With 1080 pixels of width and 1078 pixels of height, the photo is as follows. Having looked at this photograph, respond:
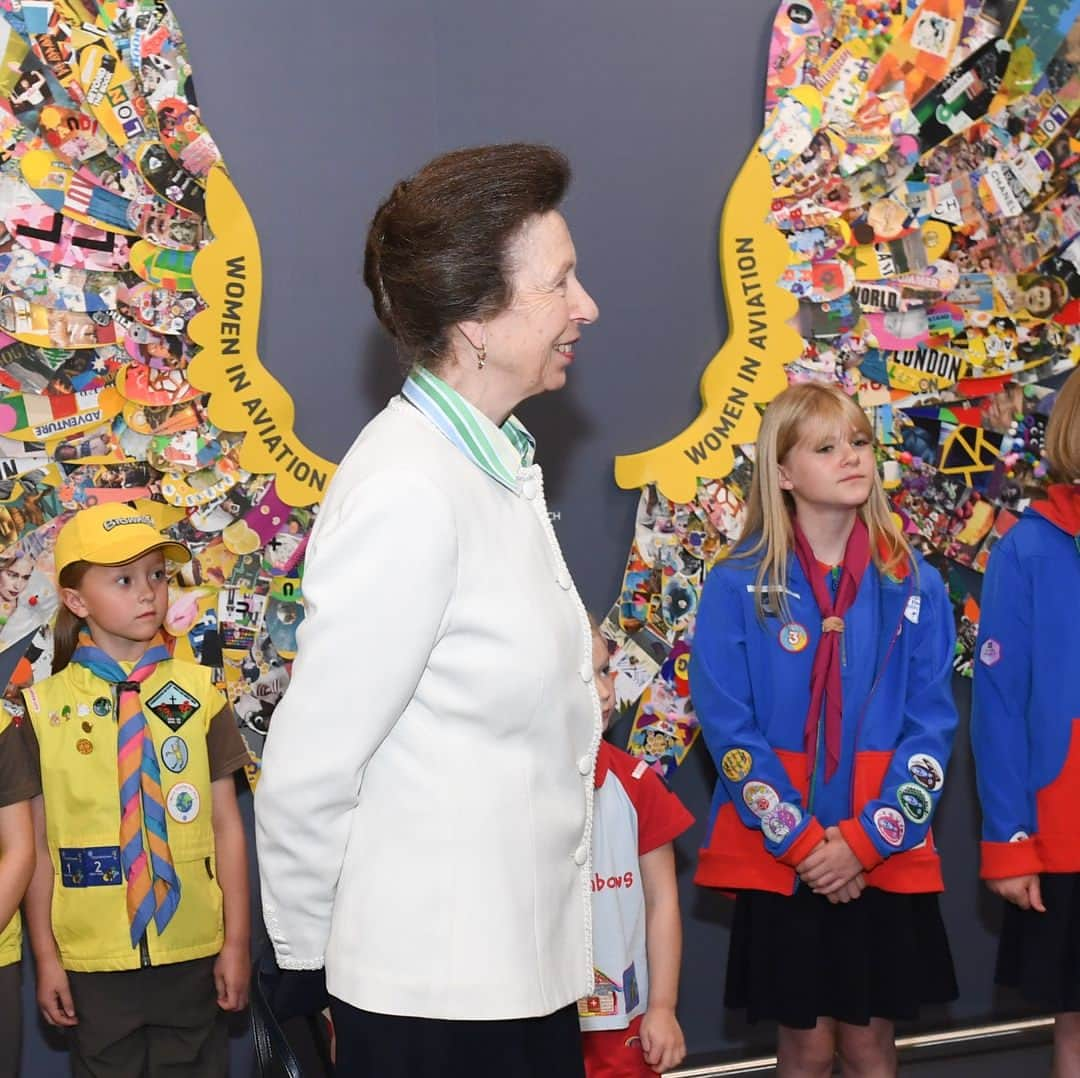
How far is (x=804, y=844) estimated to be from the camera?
7.07ft

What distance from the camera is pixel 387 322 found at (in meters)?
1.51

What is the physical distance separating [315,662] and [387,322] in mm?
432

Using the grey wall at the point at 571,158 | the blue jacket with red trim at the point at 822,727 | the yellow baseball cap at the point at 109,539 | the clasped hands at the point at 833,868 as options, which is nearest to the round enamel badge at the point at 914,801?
the blue jacket with red trim at the point at 822,727

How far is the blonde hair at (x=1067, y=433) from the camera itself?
86.1 inches

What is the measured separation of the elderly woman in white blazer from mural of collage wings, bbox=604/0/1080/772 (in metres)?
1.26

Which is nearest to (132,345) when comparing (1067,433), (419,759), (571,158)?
(571,158)

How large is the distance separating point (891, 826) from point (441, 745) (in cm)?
109

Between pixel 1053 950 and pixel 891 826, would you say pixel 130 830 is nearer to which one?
pixel 891 826

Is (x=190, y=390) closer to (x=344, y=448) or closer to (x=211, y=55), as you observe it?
(x=344, y=448)

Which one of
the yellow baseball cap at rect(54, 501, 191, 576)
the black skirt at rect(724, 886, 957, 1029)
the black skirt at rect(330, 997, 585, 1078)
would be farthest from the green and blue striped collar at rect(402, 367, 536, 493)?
the black skirt at rect(724, 886, 957, 1029)

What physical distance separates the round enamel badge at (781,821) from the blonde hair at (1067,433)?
69 cm

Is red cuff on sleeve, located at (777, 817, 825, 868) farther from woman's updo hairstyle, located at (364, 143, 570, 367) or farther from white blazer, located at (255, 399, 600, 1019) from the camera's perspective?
woman's updo hairstyle, located at (364, 143, 570, 367)

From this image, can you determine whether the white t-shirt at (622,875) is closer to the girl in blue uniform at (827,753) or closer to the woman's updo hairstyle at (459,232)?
the girl in blue uniform at (827,753)

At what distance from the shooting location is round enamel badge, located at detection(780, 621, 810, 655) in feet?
7.39
